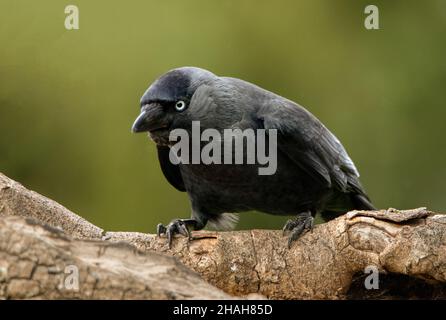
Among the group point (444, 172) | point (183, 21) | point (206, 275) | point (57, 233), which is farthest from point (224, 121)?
point (444, 172)

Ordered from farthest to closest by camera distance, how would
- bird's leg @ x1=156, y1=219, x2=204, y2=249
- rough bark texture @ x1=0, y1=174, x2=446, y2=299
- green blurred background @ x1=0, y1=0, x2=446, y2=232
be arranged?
green blurred background @ x1=0, y1=0, x2=446, y2=232 → bird's leg @ x1=156, y1=219, x2=204, y2=249 → rough bark texture @ x1=0, y1=174, x2=446, y2=299

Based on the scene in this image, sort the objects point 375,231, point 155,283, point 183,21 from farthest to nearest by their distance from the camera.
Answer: point 183,21 < point 375,231 < point 155,283

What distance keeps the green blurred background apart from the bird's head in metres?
2.56

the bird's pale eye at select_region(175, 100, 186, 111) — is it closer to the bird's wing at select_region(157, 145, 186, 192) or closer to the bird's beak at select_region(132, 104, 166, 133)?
the bird's beak at select_region(132, 104, 166, 133)

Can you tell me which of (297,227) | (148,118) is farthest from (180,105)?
(297,227)

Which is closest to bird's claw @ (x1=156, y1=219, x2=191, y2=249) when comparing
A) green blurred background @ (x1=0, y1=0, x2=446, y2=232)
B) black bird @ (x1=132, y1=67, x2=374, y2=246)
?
black bird @ (x1=132, y1=67, x2=374, y2=246)

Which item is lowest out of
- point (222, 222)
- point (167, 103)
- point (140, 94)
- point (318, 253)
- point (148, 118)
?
point (318, 253)

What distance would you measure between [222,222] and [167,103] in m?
1.49

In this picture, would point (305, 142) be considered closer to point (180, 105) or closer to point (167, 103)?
point (180, 105)

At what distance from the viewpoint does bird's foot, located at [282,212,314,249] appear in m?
4.89

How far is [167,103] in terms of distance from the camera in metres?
5.36

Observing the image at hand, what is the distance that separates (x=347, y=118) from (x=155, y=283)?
531 cm

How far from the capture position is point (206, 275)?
4.72 meters

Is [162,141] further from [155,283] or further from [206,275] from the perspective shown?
[155,283]
